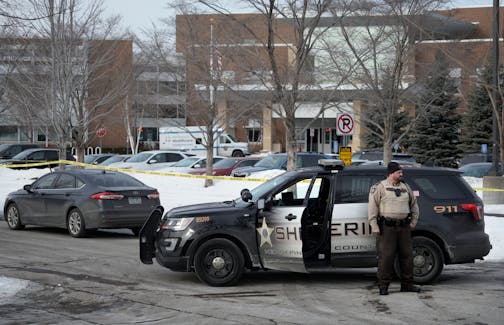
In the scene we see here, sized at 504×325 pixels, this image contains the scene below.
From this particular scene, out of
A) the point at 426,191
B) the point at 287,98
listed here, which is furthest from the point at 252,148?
the point at 426,191

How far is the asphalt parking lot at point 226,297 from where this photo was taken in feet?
27.1

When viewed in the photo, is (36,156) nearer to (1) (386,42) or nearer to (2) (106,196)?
(1) (386,42)

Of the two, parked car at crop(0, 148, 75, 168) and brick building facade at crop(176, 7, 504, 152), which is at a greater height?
brick building facade at crop(176, 7, 504, 152)

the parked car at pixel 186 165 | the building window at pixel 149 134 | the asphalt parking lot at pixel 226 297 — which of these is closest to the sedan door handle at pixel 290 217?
the asphalt parking lot at pixel 226 297

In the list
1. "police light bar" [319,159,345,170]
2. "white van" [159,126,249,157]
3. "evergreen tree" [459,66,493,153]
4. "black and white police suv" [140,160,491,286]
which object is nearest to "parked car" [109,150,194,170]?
"white van" [159,126,249,157]

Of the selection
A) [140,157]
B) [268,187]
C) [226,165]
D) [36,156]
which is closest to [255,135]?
[36,156]

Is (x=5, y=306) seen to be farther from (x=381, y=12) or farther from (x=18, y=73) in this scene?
(x=18, y=73)

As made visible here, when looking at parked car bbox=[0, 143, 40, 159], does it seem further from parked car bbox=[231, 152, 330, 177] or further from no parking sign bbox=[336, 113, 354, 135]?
no parking sign bbox=[336, 113, 354, 135]

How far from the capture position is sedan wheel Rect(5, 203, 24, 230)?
17.3 metres

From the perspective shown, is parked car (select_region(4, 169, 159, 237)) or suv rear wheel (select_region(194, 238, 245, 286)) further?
parked car (select_region(4, 169, 159, 237))

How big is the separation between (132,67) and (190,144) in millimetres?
25192

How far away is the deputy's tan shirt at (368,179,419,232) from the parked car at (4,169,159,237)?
736 cm

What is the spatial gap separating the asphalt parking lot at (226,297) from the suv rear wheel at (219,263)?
15 cm

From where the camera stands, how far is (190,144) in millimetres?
55125
